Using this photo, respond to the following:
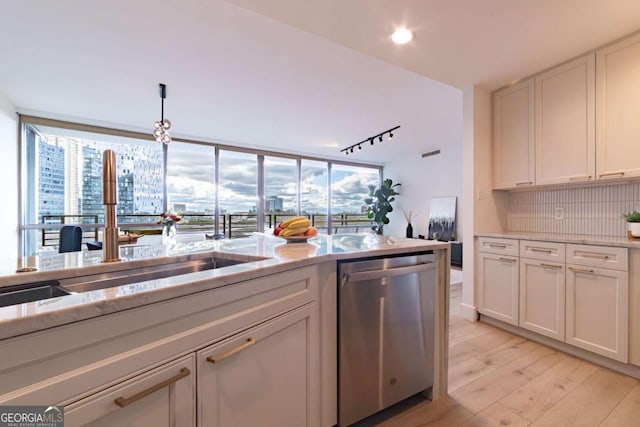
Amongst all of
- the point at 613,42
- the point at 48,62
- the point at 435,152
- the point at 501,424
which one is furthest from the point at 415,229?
the point at 48,62

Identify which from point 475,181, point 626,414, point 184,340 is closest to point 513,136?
point 475,181

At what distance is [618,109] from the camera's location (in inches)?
82.0

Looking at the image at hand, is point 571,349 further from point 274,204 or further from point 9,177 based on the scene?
point 9,177

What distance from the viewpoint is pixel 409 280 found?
152 cm

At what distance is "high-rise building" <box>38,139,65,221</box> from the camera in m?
4.33

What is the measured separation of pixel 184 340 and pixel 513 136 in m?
3.14

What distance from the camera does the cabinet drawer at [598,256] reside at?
187 cm

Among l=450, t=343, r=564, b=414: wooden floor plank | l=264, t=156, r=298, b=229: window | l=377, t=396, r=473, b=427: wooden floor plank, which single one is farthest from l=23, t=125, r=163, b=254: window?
l=450, t=343, r=564, b=414: wooden floor plank

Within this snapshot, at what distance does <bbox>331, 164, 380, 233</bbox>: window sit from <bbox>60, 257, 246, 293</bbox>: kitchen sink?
6.29 meters

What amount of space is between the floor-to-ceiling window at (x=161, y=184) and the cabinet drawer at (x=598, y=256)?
4.41 m

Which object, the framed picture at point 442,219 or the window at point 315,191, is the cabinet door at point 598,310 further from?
the window at point 315,191

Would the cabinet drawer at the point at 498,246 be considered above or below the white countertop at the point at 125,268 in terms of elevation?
below

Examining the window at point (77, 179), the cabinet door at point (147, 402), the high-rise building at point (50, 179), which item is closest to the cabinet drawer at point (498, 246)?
the cabinet door at point (147, 402)

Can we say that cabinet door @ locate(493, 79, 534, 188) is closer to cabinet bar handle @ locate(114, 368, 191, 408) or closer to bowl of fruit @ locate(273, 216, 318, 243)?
bowl of fruit @ locate(273, 216, 318, 243)
